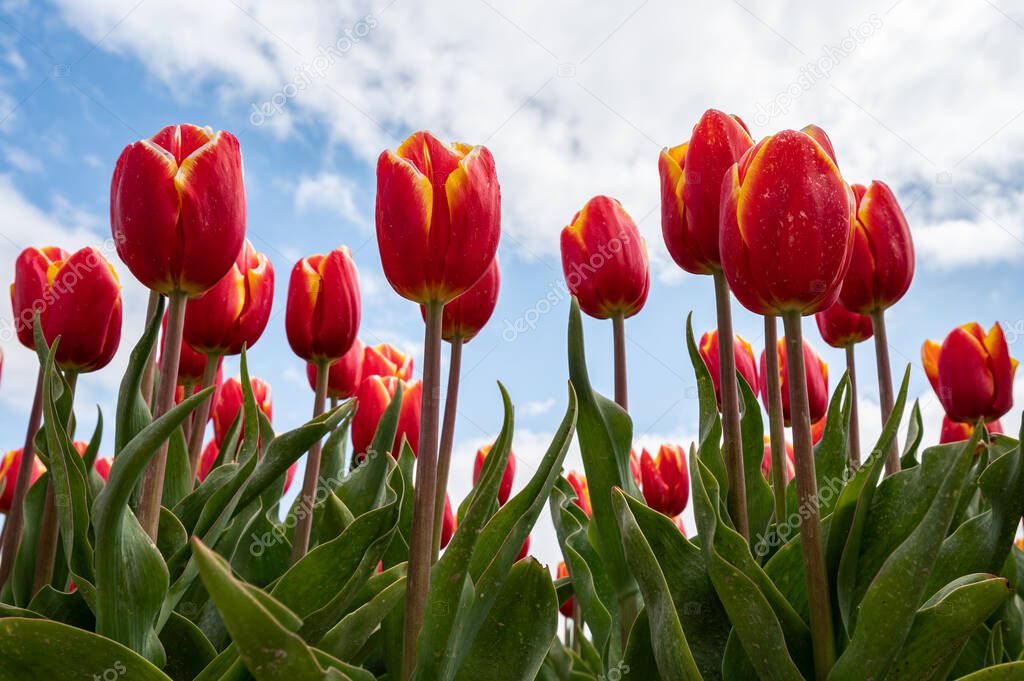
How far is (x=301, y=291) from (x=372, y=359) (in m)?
0.56

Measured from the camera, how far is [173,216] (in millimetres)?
955

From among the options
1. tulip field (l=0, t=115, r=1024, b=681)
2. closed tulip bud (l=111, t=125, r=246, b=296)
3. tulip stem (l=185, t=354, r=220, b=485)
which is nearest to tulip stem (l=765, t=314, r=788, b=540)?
tulip field (l=0, t=115, r=1024, b=681)

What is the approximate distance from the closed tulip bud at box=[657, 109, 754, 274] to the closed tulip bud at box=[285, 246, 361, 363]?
63cm

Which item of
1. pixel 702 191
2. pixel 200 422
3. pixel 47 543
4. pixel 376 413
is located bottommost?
pixel 47 543

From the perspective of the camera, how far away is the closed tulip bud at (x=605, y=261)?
1438 millimetres

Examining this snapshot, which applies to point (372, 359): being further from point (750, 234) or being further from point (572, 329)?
point (750, 234)

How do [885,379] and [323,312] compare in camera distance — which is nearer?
[885,379]

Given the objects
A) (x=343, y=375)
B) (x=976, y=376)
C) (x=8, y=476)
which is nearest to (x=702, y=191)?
(x=343, y=375)

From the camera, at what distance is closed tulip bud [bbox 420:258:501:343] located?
51.8 inches

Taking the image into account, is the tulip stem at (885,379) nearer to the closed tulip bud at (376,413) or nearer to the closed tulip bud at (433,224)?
the closed tulip bud at (433,224)

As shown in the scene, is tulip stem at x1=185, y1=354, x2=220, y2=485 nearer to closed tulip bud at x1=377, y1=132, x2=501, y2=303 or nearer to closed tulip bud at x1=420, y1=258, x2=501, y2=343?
closed tulip bud at x1=420, y1=258, x2=501, y2=343

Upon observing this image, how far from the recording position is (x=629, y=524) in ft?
2.64

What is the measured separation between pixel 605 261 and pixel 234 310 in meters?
0.67

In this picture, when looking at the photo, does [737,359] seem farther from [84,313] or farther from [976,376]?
[84,313]
